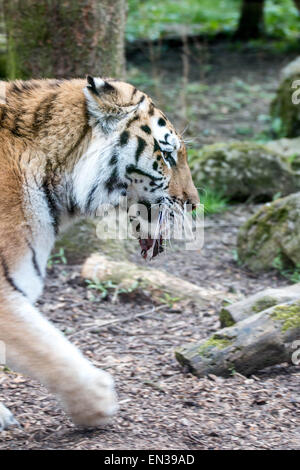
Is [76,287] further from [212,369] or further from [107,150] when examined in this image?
[107,150]

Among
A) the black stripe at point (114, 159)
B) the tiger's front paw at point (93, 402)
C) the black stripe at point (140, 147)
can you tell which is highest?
the black stripe at point (140, 147)

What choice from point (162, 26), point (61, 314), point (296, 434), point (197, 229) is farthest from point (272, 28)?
point (296, 434)

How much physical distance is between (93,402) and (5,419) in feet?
1.78

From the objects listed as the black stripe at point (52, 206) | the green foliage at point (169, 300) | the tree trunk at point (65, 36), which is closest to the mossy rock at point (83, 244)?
the green foliage at point (169, 300)

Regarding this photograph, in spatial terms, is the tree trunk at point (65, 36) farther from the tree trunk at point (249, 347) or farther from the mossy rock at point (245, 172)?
the tree trunk at point (249, 347)

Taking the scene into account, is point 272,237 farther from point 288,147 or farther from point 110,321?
point 288,147

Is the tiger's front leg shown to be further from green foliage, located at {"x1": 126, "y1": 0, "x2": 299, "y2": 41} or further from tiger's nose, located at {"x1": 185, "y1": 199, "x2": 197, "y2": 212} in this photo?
green foliage, located at {"x1": 126, "y1": 0, "x2": 299, "y2": 41}

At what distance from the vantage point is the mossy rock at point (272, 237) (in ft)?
17.9

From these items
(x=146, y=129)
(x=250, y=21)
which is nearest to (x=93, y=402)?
(x=146, y=129)

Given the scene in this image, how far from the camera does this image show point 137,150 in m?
3.29

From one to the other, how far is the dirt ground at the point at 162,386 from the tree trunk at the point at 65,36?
1.52 metres

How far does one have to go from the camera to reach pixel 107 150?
322 centimetres

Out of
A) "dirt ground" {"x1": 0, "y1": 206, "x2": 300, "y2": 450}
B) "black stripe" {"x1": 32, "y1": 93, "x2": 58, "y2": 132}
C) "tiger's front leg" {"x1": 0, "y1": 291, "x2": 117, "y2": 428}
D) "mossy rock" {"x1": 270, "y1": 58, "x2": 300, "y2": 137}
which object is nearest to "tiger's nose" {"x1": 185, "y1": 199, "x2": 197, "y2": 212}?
"black stripe" {"x1": 32, "y1": 93, "x2": 58, "y2": 132}
